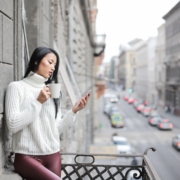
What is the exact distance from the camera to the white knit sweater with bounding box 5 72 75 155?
6.40 feet

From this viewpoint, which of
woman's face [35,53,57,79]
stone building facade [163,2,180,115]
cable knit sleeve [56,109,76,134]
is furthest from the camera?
stone building facade [163,2,180,115]

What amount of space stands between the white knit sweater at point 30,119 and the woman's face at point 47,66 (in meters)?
0.04

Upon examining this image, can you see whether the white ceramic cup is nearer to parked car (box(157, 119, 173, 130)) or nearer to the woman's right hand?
the woman's right hand

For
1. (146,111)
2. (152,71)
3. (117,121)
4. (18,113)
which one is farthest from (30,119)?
(152,71)

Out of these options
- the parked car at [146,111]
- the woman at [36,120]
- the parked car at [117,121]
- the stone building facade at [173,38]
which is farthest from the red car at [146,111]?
the woman at [36,120]

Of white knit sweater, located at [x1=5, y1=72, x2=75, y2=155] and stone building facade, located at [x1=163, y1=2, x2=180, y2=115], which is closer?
white knit sweater, located at [x1=5, y1=72, x2=75, y2=155]

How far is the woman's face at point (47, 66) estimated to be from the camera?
2.15 m

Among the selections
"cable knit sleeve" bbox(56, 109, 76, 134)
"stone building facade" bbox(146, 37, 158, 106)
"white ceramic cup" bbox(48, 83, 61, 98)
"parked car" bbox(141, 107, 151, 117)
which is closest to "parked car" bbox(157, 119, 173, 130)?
"stone building facade" bbox(146, 37, 158, 106)

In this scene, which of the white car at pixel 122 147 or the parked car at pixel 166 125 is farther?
the parked car at pixel 166 125

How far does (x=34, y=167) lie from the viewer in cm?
203

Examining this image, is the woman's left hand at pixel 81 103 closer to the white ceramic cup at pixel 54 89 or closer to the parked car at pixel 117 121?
the white ceramic cup at pixel 54 89

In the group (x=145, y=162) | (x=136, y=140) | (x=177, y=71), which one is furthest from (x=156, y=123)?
(x=145, y=162)

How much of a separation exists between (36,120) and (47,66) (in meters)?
0.37

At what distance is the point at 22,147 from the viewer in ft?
6.79
